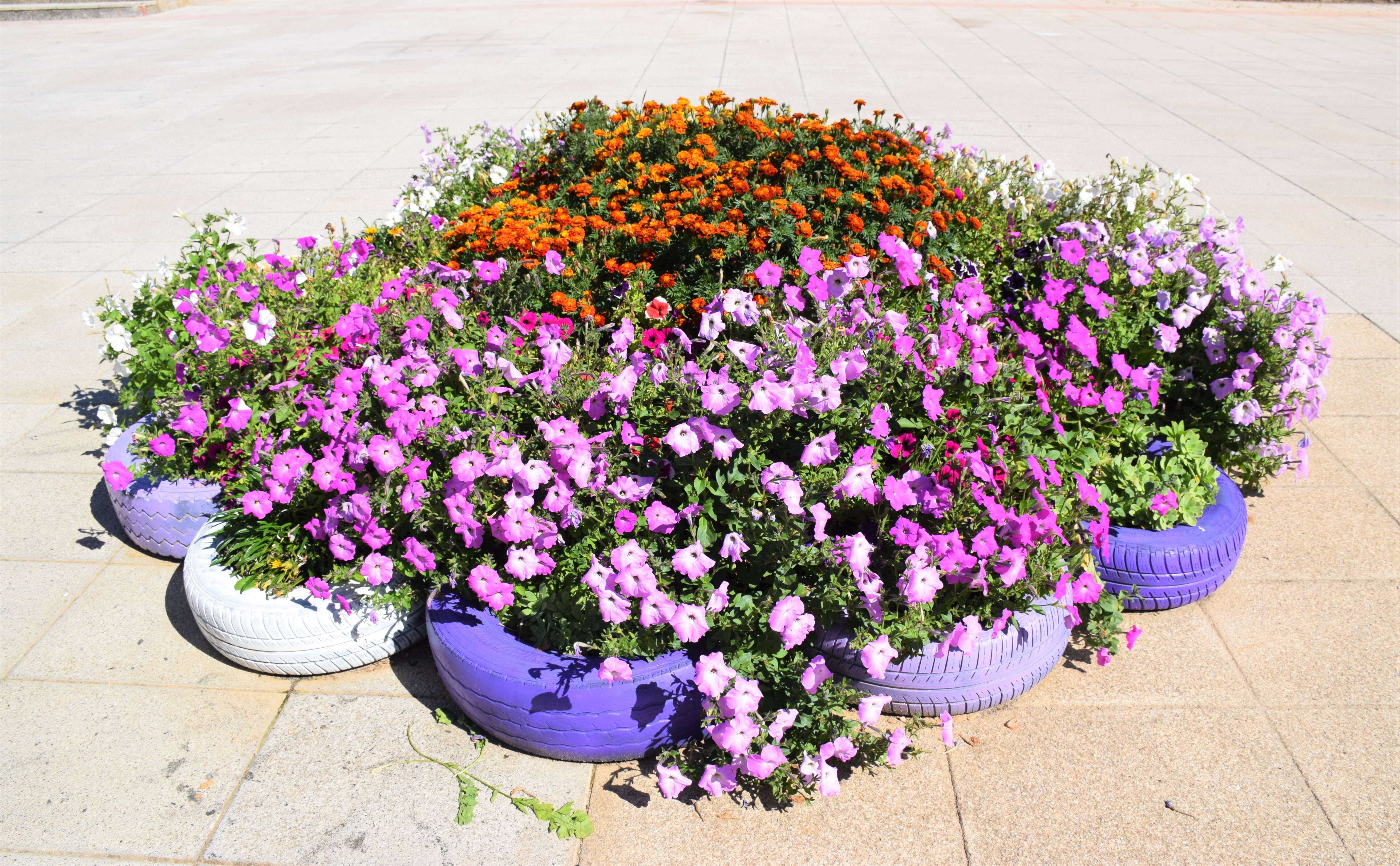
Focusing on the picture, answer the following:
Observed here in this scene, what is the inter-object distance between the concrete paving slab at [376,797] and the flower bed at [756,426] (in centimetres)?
36

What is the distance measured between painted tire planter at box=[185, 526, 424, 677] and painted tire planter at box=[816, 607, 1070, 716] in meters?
1.39

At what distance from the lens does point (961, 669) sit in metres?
2.50

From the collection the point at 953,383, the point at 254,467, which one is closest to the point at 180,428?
the point at 254,467

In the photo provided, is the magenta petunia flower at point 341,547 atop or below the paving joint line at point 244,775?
atop

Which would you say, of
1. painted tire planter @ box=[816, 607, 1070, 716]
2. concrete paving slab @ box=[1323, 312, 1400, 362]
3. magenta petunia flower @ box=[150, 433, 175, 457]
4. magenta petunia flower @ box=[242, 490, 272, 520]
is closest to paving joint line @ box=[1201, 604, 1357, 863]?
painted tire planter @ box=[816, 607, 1070, 716]

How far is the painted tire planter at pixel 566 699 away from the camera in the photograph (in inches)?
93.4

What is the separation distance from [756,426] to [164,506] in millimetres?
2203

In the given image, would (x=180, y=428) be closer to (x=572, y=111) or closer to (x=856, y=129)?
(x=572, y=111)

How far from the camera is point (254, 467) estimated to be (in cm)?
282

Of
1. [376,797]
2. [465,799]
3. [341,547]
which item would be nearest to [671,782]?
[465,799]

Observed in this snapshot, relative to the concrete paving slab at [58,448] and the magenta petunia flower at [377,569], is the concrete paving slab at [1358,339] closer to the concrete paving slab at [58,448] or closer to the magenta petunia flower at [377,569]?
the magenta petunia flower at [377,569]

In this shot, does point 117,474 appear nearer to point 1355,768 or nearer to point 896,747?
point 896,747

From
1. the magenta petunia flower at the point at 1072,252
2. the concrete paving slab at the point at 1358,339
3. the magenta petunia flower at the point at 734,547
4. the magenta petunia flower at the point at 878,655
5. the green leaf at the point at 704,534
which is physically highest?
the magenta petunia flower at the point at 1072,252

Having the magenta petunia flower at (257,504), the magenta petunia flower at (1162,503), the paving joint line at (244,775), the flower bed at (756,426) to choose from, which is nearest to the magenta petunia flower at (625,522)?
the flower bed at (756,426)
